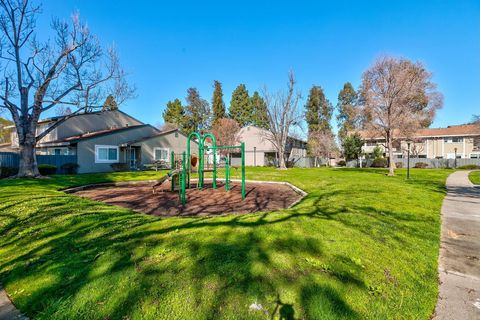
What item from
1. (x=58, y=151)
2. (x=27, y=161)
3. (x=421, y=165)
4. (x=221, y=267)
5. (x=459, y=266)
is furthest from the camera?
(x=421, y=165)

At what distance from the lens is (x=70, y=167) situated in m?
A: 20.8

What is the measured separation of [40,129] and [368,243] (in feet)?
113

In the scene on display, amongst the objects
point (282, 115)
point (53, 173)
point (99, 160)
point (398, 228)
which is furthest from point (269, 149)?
point (398, 228)

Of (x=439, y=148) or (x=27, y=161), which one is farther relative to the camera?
(x=439, y=148)

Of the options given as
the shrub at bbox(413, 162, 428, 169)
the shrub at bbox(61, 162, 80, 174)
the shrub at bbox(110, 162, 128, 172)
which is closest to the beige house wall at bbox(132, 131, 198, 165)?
the shrub at bbox(110, 162, 128, 172)

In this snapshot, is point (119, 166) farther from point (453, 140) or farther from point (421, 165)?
point (453, 140)

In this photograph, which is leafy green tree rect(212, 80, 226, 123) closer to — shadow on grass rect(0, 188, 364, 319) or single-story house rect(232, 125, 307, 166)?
single-story house rect(232, 125, 307, 166)

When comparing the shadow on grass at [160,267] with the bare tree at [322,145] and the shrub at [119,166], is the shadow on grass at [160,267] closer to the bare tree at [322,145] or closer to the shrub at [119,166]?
the shrub at [119,166]

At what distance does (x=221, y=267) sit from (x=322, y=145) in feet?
147

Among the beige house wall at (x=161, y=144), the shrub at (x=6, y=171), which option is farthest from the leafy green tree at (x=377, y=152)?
the shrub at (x=6, y=171)

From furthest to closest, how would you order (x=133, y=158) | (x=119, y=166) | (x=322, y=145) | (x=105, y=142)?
(x=322, y=145) < (x=133, y=158) < (x=119, y=166) < (x=105, y=142)

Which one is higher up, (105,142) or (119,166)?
(105,142)

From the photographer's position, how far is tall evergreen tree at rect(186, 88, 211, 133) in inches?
2177

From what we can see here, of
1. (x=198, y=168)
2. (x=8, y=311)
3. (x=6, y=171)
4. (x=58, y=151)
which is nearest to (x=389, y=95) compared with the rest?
(x=198, y=168)
